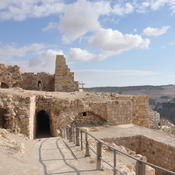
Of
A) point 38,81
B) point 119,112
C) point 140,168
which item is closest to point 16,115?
point 119,112

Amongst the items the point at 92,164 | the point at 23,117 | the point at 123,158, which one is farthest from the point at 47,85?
the point at 92,164

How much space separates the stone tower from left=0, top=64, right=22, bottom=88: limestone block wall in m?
5.15

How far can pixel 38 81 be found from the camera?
21969mm

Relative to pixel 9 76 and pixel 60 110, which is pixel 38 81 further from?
pixel 60 110

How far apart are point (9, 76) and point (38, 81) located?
129 inches

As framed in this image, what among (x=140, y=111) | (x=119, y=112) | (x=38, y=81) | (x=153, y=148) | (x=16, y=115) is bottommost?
(x=153, y=148)

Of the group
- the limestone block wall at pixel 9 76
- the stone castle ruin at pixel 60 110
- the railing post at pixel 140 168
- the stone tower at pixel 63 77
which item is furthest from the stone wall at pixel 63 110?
the limestone block wall at pixel 9 76

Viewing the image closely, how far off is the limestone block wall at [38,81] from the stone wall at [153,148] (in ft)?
45.9

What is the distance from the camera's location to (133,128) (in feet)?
36.6

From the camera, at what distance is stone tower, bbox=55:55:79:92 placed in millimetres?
19375

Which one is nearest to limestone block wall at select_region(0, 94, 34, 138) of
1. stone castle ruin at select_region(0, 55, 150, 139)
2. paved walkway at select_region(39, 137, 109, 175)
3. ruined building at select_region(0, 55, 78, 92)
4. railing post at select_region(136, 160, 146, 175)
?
stone castle ruin at select_region(0, 55, 150, 139)

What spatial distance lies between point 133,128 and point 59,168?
24.9 ft

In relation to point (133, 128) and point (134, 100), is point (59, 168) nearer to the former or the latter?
point (133, 128)

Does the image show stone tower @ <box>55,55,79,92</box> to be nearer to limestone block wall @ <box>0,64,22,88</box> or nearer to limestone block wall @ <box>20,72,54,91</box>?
limestone block wall @ <box>20,72,54,91</box>
